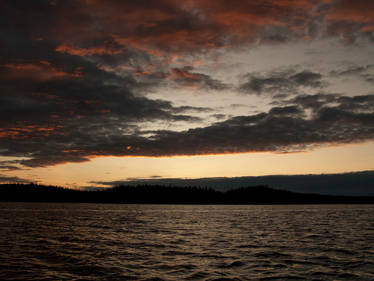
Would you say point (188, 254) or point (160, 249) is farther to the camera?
point (160, 249)

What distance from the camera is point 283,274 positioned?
22844 mm

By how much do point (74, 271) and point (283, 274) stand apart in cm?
1517

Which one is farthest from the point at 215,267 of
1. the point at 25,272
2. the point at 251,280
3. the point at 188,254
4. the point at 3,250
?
the point at 3,250

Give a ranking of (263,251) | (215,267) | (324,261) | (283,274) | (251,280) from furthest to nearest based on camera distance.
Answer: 1. (263,251)
2. (324,261)
3. (215,267)
4. (283,274)
5. (251,280)

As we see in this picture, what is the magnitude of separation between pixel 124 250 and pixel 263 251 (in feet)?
47.3

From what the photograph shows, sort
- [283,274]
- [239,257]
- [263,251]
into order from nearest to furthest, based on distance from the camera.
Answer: [283,274]
[239,257]
[263,251]

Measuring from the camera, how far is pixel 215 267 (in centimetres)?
2512

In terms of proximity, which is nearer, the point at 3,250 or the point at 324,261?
the point at 324,261

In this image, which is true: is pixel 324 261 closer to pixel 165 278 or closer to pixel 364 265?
pixel 364 265

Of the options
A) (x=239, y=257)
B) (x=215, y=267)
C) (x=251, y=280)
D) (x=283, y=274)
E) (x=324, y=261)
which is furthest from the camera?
(x=239, y=257)

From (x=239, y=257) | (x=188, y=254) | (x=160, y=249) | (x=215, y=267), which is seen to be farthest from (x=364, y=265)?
(x=160, y=249)

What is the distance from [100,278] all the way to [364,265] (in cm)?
2031

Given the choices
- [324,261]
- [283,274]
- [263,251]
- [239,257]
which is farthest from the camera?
[263,251]

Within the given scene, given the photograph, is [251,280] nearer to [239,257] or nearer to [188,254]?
[239,257]
